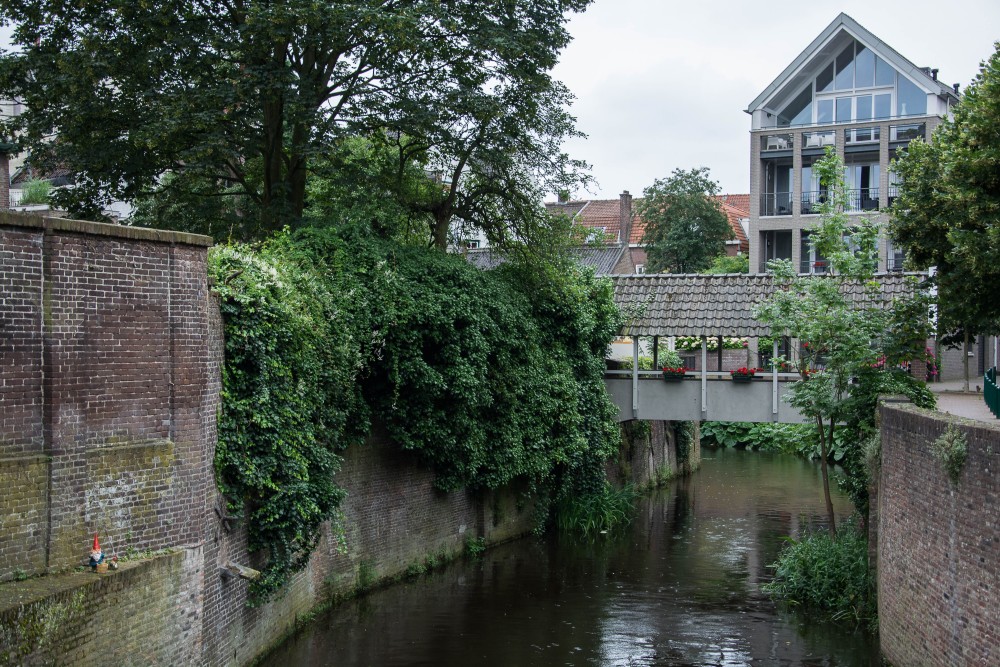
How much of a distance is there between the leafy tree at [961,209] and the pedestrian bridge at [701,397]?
22.4ft

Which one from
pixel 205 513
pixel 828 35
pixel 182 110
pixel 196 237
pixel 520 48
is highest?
pixel 828 35

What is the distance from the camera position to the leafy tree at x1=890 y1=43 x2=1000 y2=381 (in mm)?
13836

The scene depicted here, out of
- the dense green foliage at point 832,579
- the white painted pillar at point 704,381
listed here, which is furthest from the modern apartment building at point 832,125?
the dense green foliage at point 832,579

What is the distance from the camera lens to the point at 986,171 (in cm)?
1394

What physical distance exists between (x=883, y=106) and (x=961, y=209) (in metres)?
28.1

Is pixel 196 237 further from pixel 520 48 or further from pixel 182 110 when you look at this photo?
pixel 520 48

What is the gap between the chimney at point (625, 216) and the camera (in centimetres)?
5506

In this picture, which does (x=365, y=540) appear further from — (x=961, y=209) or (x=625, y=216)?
(x=625, y=216)

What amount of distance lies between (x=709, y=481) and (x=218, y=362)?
2512 centimetres

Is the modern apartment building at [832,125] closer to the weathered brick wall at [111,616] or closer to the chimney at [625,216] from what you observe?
the chimney at [625,216]

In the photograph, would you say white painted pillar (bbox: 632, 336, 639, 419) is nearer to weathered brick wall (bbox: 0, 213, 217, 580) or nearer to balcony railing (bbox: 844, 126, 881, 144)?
weathered brick wall (bbox: 0, 213, 217, 580)

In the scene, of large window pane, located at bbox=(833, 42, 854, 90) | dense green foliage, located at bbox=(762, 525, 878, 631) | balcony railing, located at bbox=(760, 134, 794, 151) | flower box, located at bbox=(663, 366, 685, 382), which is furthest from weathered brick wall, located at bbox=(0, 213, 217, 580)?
large window pane, located at bbox=(833, 42, 854, 90)

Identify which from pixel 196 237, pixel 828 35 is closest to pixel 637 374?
pixel 196 237

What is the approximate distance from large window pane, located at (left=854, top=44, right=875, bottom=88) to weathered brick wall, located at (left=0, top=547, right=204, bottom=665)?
36799mm
